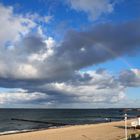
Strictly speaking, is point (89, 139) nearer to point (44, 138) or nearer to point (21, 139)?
point (44, 138)

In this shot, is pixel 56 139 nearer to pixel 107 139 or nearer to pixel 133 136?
pixel 107 139

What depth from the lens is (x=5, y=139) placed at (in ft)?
111

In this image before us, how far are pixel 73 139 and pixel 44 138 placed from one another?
3.32 meters

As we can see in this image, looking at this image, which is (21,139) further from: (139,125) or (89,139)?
(139,125)

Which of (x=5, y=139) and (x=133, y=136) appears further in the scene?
(x=5, y=139)

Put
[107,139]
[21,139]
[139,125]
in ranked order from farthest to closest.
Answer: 1. [139,125]
2. [21,139]
3. [107,139]

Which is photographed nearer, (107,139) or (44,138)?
(107,139)

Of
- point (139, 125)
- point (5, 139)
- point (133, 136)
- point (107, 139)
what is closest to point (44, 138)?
point (5, 139)

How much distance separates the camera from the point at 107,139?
101 feet

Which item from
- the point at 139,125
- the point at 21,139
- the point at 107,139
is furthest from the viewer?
the point at 139,125

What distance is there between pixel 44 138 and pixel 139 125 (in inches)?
538

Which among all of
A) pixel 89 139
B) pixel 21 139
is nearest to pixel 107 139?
pixel 89 139

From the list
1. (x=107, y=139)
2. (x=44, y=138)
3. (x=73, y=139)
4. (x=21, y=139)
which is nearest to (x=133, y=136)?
(x=107, y=139)

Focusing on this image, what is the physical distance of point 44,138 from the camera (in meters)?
33.5
